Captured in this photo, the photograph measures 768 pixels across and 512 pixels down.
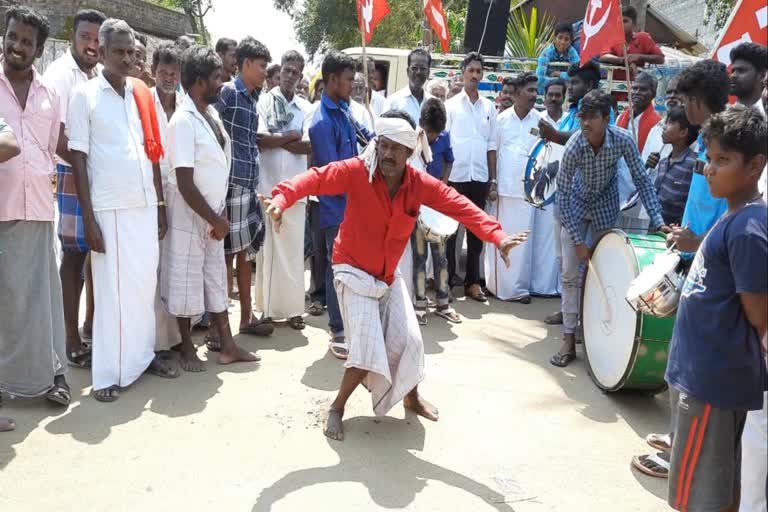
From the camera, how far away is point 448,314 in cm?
612

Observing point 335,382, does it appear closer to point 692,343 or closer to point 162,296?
point 162,296

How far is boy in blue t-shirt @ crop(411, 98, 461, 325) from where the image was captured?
19.0 feet

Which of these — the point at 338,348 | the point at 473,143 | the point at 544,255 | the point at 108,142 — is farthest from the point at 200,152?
the point at 544,255

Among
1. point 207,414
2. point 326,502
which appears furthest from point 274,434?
point 326,502

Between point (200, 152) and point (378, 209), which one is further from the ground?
point (200, 152)

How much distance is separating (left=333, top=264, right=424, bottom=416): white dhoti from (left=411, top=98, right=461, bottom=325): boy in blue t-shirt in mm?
1959

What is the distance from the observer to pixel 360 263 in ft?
12.4

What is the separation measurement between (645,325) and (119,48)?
11.0 ft

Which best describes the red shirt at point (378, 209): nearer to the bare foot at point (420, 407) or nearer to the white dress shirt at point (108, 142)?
the bare foot at point (420, 407)

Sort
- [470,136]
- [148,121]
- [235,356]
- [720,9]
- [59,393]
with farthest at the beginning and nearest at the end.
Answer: [720,9]
[470,136]
[235,356]
[148,121]
[59,393]

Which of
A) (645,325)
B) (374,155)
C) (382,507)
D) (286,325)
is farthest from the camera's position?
(286,325)

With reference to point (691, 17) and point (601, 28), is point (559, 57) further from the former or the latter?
point (691, 17)

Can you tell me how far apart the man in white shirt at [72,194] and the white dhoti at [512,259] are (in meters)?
3.83

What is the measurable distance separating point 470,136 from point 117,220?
3.66 meters
